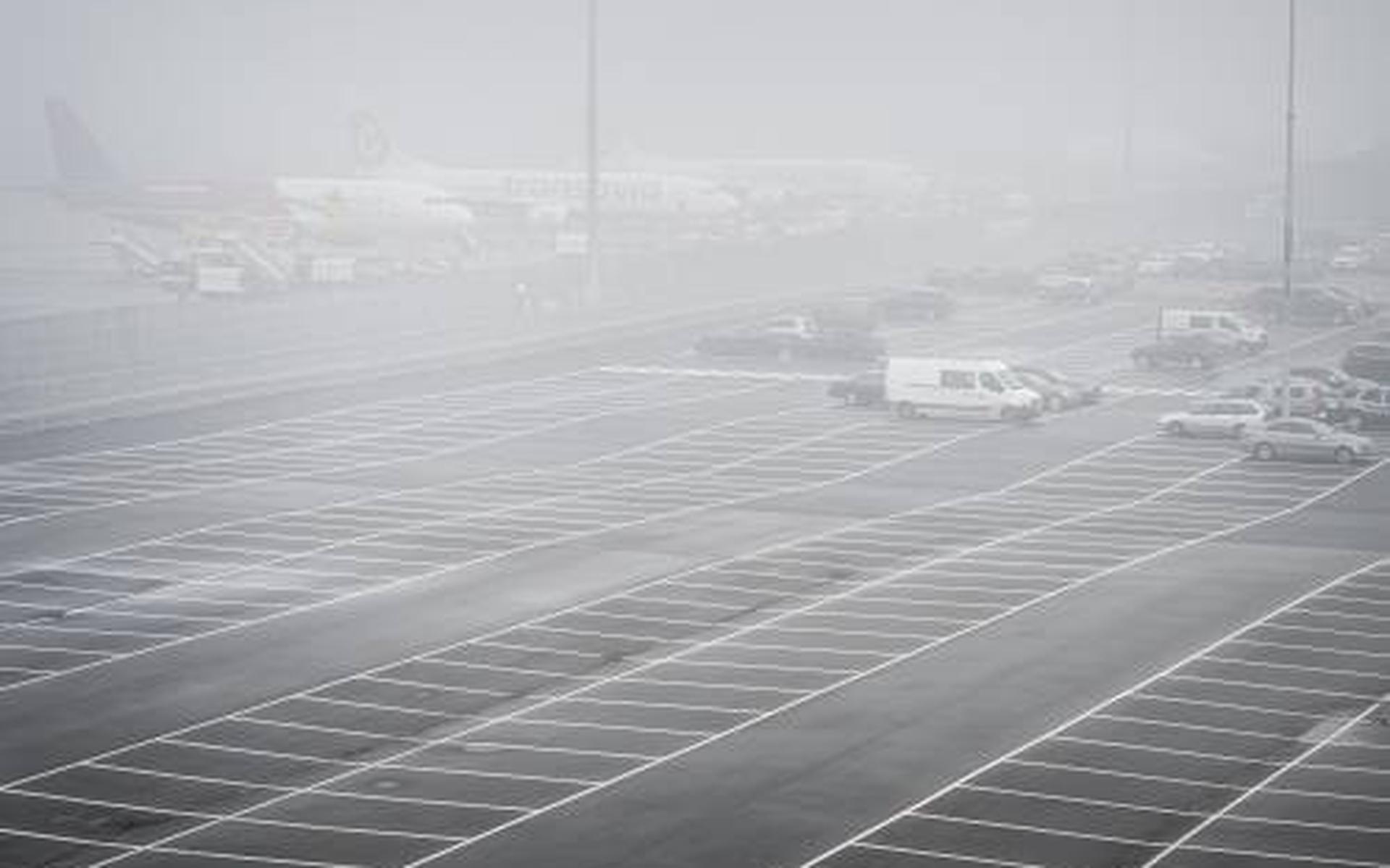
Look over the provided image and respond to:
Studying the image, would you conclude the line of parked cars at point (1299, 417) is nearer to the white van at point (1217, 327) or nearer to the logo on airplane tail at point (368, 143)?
the white van at point (1217, 327)

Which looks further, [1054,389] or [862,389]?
[862,389]

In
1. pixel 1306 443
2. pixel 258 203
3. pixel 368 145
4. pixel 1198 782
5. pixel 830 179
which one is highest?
pixel 368 145

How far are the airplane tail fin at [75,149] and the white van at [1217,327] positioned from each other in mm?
67121

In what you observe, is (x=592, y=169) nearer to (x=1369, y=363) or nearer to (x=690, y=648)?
(x=1369, y=363)

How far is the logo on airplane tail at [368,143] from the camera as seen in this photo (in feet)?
501

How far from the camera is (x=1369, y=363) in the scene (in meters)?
75.8

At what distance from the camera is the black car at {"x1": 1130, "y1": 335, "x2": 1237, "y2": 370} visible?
81.1 m

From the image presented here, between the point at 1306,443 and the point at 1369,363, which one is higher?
the point at 1369,363

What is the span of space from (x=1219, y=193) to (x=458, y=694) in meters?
135

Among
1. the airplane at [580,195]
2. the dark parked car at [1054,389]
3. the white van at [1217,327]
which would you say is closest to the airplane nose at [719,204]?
the airplane at [580,195]

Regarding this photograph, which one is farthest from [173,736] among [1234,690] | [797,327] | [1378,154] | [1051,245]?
[1378,154]

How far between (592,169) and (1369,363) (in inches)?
1334

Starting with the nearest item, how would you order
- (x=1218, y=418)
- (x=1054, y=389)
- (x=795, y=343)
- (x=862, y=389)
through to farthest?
1. (x=1218, y=418)
2. (x=1054, y=389)
3. (x=862, y=389)
4. (x=795, y=343)

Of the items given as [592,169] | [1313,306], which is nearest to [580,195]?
[592,169]
